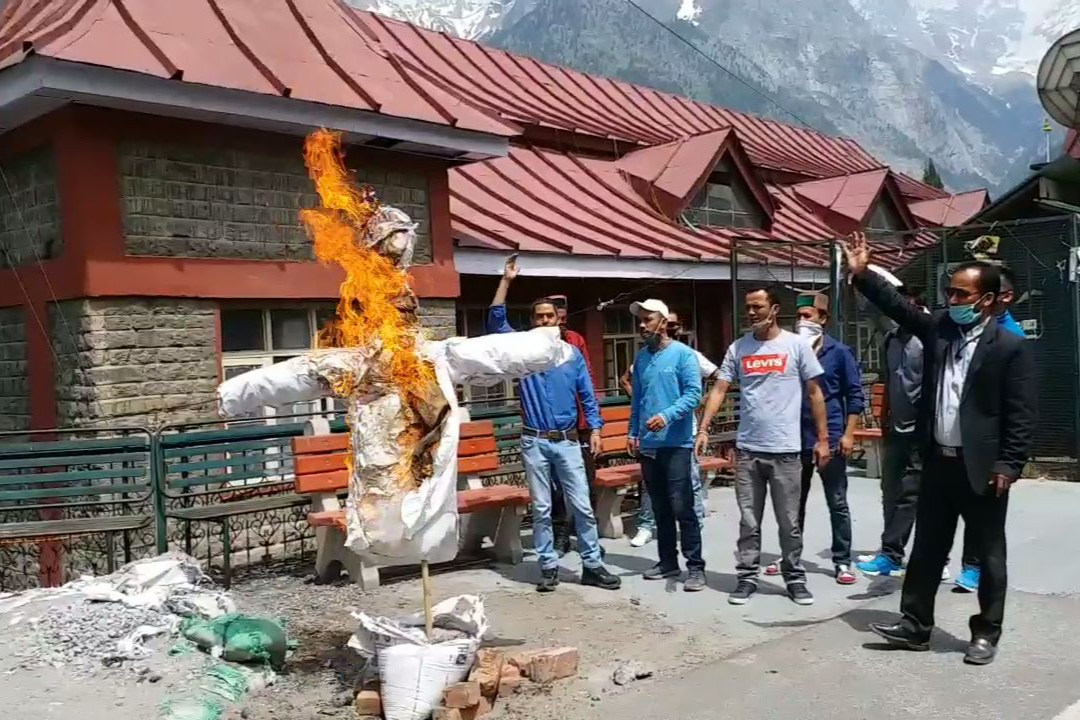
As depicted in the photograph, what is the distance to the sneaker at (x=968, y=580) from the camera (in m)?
6.02

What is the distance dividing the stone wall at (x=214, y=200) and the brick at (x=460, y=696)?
4.68 meters

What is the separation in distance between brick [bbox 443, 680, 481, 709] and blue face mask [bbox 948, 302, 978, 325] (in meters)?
3.00

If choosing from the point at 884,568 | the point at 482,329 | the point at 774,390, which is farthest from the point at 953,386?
the point at 482,329

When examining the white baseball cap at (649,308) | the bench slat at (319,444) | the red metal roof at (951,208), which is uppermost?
the red metal roof at (951,208)

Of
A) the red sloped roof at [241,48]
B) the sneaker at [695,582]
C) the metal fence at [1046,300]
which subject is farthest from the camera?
the metal fence at [1046,300]

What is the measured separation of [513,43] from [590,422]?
580 ft

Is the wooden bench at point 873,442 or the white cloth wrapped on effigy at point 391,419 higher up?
the white cloth wrapped on effigy at point 391,419

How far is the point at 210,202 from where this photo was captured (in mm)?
7883

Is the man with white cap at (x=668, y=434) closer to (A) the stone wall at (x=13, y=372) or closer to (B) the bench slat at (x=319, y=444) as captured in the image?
(B) the bench slat at (x=319, y=444)

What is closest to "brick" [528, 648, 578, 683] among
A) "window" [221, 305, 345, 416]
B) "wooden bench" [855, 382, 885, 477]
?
"window" [221, 305, 345, 416]

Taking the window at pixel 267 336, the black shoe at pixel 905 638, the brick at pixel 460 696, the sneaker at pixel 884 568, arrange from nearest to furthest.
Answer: the brick at pixel 460 696
the black shoe at pixel 905 638
the sneaker at pixel 884 568
the window at pixel 267 336

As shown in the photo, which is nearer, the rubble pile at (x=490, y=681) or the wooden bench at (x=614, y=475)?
the rubble pile at (x=490, y=681)

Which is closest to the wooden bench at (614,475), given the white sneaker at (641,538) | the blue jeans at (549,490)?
the white sneaker at (641,538)

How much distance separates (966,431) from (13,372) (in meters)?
7.29
